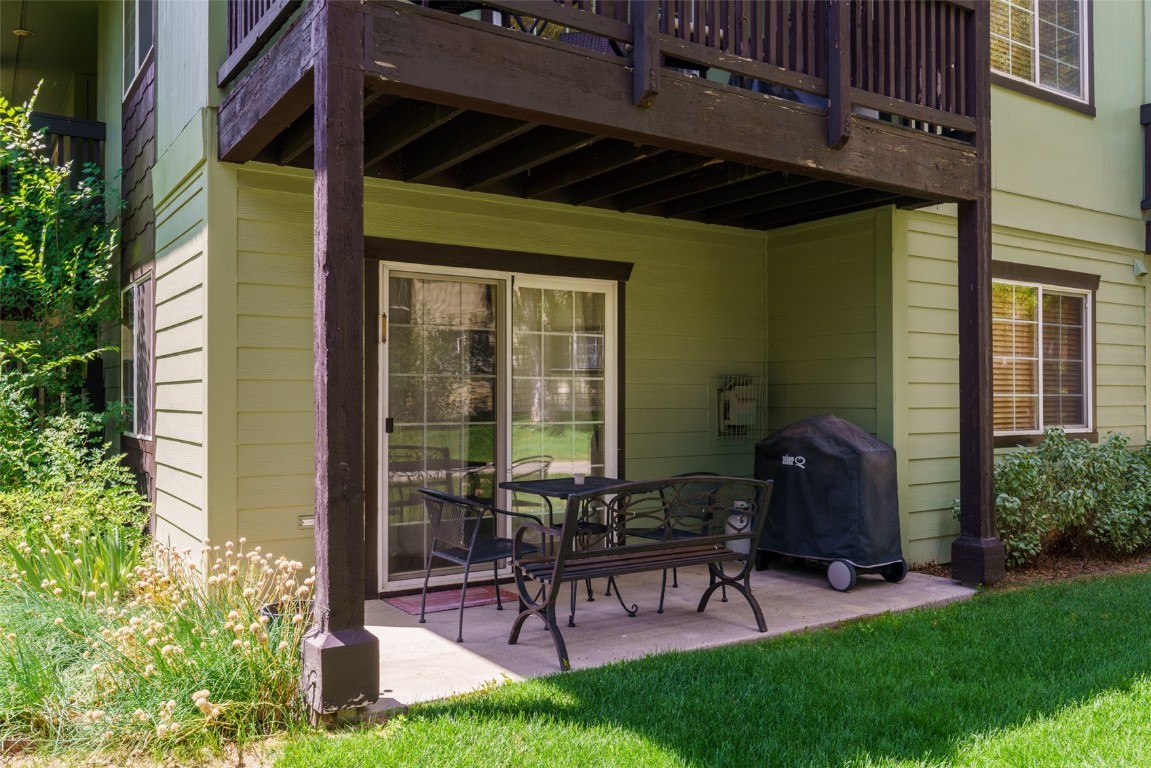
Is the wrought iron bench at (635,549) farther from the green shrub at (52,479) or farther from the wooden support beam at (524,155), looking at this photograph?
the green shrub at (52,479)

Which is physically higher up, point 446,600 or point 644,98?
point 644,98

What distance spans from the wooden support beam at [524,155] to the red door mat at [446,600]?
8.20 ft

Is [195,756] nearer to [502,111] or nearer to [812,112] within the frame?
[502,111]

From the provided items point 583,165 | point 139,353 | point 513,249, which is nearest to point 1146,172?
point 583,165

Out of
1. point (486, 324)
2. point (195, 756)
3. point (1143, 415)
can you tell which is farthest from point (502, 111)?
point (1143, 415)

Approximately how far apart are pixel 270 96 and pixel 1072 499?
575cm

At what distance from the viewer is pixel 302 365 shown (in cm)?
506

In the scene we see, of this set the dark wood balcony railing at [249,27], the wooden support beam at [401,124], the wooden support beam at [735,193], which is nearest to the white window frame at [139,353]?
the dark wood balcony railing at [249,27]

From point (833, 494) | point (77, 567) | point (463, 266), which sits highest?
point (463, 266)

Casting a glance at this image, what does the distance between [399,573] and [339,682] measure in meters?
2.30

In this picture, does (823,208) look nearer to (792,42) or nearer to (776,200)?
(776,200)

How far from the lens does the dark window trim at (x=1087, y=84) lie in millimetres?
6974

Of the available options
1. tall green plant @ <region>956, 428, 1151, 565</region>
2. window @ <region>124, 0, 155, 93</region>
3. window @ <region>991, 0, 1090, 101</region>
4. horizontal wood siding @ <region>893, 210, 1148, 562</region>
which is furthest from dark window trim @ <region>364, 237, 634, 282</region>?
window @ <region>991, 0, 1090, 101</region>

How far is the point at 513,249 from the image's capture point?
5.88m
